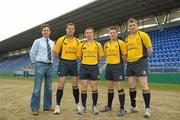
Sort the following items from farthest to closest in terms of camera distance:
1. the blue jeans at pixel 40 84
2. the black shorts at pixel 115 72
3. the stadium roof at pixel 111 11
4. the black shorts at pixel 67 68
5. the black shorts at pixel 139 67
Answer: the stadium roof at pixel 111 11 < the black shorts at pixel 67 68 < the black shorts at pixel 115 72 < the blue jeans at pixel 40 84 < the black shorts at pixel 139 67

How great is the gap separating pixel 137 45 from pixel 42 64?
2388 mm

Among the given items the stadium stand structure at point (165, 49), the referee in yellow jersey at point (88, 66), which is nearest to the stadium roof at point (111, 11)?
the stadium stand structure at point (165, 49)

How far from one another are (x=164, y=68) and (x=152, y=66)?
1.12 meters

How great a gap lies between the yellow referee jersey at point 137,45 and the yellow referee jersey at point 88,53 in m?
0.86

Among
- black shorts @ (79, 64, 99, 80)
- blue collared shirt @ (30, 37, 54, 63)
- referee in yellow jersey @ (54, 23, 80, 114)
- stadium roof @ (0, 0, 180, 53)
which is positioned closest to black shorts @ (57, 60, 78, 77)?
referee in yellow jersey @ (54, 23, 80, 114)

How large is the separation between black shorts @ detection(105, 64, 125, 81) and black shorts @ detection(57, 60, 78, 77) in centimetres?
84

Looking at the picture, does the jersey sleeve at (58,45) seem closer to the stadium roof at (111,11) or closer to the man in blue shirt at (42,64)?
the man in blue shirt at (42,64)

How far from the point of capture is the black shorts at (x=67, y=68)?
657 centimetres

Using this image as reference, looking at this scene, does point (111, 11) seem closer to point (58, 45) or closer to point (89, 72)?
point (58, 45)

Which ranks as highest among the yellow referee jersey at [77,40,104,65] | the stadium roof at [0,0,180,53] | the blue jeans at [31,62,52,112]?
the stadium roof at [0,0,180,53]

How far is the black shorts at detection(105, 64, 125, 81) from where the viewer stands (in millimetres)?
6438

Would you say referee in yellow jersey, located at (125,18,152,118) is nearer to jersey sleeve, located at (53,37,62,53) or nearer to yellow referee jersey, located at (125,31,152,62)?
yellow referee jersey, located at (125,31,152,62)

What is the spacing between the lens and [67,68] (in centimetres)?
658

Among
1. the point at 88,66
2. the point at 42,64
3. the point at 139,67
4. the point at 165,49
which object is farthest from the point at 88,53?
the point at 165,49
